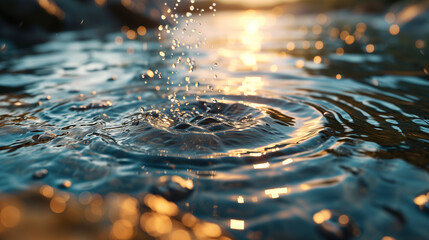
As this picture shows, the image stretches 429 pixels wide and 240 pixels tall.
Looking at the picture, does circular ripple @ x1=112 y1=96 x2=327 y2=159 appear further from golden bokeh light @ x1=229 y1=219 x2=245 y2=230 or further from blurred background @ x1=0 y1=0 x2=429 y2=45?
blurred background @ x1=0 y1=0 x2=429 y2=45

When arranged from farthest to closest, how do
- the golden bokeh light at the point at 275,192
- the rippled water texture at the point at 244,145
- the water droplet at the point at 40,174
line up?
the water droplet at the point at 40,174 < the golden bokeh light at the point at 275,192 < the rippled water texture at the point at 244,145

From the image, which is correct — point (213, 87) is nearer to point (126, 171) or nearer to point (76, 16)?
point (126, 171)

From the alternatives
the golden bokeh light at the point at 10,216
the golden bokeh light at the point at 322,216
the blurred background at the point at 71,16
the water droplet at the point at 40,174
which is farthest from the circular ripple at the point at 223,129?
the blurred background at the point at 71,16

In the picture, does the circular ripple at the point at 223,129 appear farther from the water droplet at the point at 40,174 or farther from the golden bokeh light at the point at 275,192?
the water droplet at the point at 40,174

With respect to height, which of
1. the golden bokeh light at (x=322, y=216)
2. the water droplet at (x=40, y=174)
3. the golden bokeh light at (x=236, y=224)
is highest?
the water droplet at (x=40, y=174)

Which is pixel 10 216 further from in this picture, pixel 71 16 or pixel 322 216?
pixel 71 16

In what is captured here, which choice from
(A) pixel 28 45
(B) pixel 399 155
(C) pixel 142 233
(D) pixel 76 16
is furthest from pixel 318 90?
(D) pixel 76 16
